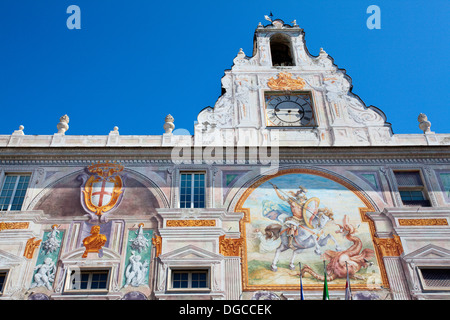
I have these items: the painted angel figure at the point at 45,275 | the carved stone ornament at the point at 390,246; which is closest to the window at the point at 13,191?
the painted angel figure at the point at 45,275

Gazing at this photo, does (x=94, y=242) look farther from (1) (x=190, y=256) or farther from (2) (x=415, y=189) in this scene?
(2) (x=415, y=189)

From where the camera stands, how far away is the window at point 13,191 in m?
16.4

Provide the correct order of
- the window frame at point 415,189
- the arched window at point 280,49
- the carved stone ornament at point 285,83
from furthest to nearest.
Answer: the arched window at point 280,49 → the carved stone ornament at point 285,83 → the window frame at point 415,189

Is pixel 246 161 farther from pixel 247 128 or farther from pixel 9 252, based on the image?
pixel 9 252

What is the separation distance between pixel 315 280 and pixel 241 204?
11.2 feet

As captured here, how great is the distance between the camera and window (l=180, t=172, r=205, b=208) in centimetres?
1644

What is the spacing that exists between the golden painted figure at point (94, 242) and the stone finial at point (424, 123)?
12033 mm

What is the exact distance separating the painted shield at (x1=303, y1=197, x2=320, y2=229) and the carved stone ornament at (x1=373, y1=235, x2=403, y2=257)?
199 cm

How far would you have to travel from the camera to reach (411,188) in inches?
665

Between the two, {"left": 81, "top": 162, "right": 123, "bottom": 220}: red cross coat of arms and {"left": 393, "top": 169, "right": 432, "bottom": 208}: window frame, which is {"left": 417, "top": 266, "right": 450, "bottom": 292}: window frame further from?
{"left": 81, "top": 162, "right": 123, "bottom": 220}: red cross coat of arms

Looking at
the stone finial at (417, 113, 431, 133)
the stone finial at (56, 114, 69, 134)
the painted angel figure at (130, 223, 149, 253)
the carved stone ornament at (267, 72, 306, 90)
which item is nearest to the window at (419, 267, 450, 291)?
the stone finial at (417, 113, 431, 133)

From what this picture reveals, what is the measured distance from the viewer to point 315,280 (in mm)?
14508

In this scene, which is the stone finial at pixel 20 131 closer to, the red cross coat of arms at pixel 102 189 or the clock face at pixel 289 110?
the red cross coat of arms at pixel 102 189
